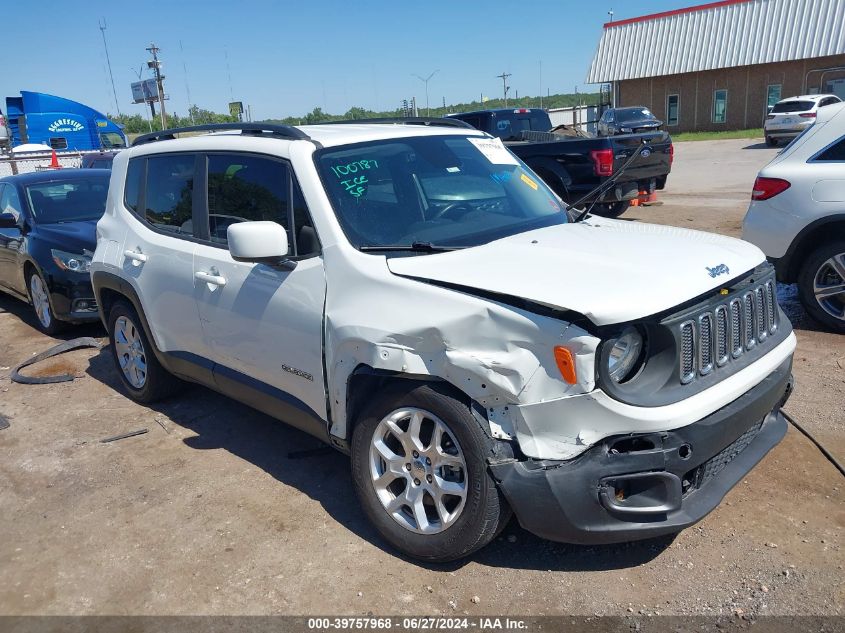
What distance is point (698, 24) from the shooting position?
131 ft

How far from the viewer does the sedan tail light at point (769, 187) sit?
19.3 feet

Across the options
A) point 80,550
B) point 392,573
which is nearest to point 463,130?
point 392,573

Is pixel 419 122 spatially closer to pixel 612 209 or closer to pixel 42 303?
pixel 42 303

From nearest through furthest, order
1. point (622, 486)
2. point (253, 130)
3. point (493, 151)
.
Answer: point (622, 486), point (253, 130), point (493, 151)

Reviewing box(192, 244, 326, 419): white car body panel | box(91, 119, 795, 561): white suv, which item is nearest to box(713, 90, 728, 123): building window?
box(91, 119, 795, 561): white suv

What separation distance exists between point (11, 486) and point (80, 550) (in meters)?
1.10

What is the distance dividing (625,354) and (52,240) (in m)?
6.54

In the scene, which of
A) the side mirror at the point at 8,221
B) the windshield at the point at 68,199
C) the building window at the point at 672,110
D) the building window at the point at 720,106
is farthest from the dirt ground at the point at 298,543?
the building window at the point at 672,110

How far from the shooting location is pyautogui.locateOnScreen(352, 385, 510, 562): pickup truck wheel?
2.93 metres

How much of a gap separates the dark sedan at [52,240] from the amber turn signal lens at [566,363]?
5.86 m

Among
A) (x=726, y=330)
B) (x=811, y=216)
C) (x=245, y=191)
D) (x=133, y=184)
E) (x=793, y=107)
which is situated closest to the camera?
(x=726, y=330)

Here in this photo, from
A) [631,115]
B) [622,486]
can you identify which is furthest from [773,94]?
[622,486]

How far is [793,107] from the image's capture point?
26.8 meters

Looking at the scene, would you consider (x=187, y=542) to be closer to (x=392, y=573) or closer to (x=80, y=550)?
(x=80, y=550)
